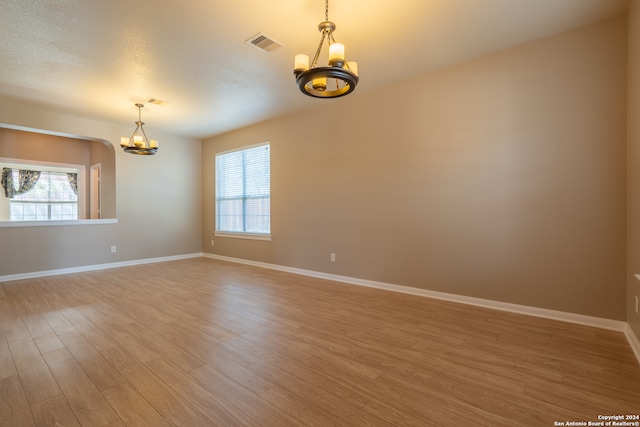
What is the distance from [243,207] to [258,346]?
160 inches

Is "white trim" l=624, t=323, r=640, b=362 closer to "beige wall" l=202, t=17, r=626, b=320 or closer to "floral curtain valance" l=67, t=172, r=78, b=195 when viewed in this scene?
"beige wall" l=202, t=17, r=626, b=320

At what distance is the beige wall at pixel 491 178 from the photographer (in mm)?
2654

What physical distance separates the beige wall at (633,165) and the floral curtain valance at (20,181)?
35.5 ft

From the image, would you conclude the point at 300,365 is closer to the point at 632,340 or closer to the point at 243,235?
the point at 632,340

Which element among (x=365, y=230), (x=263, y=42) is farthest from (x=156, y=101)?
(x=365, y=230)

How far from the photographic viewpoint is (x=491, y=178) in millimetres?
3172

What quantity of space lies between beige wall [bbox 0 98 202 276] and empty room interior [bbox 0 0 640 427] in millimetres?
53

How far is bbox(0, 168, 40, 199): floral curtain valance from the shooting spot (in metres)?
7.01

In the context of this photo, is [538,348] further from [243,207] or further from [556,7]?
[243,207]

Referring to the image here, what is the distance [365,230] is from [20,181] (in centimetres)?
860

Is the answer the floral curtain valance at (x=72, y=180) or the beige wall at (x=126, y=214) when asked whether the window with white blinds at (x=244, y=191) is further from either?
the floral curtain valance at (x=72, y=180)

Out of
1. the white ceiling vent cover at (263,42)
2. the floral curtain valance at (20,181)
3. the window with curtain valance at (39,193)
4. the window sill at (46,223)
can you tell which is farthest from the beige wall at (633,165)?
the floral curtain valance at (20,181)

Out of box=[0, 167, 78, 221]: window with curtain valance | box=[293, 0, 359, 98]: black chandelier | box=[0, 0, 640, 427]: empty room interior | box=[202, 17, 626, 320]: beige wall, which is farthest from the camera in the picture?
box=[0, 167, 78, 221]: window with curtain valance

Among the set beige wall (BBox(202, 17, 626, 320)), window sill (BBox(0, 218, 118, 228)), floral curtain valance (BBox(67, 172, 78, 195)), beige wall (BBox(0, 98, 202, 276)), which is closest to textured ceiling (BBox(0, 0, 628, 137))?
beige wall (BBox(202, 17, 626, 320))
